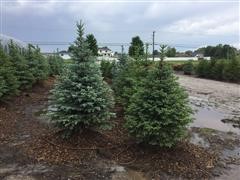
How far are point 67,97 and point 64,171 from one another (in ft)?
5.96

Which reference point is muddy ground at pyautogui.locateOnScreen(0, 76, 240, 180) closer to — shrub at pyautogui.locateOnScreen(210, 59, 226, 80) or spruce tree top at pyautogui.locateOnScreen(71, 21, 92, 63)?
spruce tree top at pyautogui.locateOnScreen(71, 21, 92, 63)

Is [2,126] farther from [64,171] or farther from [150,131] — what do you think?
[150,131]

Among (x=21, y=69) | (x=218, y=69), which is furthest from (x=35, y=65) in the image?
(x=218, y=69)

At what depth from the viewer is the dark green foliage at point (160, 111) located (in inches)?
249

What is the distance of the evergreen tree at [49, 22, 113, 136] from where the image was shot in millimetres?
6746

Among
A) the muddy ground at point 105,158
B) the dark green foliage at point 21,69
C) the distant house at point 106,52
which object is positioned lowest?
the muddy ground at point 105,158

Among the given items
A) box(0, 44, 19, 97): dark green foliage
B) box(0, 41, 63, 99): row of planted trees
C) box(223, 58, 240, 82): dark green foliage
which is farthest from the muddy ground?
box(223, 58, 240, 82): dark green foliage

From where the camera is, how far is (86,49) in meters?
7.16

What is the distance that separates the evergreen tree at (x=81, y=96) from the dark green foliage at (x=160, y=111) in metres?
0.78

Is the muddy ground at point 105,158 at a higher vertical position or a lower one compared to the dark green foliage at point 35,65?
lower

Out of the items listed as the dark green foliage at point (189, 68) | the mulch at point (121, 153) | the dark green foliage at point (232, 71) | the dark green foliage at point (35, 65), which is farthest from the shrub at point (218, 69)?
the mulch at point (121, 153)

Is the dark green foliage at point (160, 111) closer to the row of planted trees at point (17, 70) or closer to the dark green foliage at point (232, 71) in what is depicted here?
the row of planted trees at point (17, 70)

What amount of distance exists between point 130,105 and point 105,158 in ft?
4.50

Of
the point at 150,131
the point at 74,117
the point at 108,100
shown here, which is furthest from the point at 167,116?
the point at 74,117
